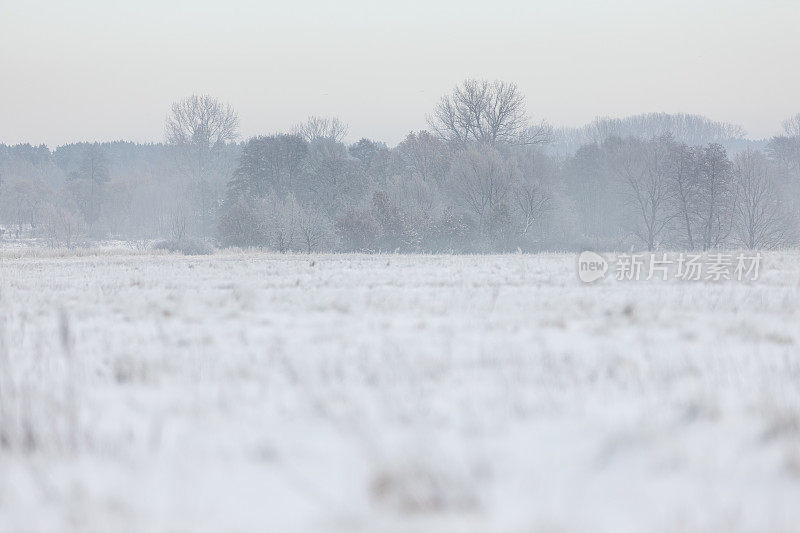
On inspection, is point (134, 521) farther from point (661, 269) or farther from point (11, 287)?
point (661, 269)

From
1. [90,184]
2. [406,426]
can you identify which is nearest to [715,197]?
[406,426]

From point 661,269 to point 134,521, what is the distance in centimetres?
1192

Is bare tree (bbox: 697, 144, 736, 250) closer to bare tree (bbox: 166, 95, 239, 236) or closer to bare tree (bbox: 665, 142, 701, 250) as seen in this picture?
bare tree (bbox: 665, 142, 701, 250)

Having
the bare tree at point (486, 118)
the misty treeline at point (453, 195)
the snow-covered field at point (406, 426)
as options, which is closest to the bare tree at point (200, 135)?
the misty treeline at point (453, 195)

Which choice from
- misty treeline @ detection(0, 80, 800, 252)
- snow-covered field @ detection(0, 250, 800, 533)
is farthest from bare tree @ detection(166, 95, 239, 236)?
snow-covered field @ detection(0, 250, 800, 533)

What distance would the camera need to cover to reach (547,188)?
52688mm

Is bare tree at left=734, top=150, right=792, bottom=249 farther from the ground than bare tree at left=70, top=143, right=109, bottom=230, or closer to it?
closer to it

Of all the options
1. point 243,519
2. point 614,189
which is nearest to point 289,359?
point 243,519

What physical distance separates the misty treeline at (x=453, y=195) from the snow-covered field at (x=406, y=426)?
3533 centimetres

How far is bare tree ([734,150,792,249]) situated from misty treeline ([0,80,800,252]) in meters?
0.13

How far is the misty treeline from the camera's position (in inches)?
1833

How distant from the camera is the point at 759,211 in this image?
4919 cm

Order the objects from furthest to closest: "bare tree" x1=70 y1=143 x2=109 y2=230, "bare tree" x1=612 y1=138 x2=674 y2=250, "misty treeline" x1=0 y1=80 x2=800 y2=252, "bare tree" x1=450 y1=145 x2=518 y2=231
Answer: "bare tree" x1=70 y1=143 x2=109 y2=230 < "bare tree" x1=450 y1=145 x2=518 y2=231 < "bare tree" x1=612 y1=138 x2=674 y2=250 < "misty treeline" x1=0 y1=80 x2=800 y2=252

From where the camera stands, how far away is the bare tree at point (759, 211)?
47750mm
